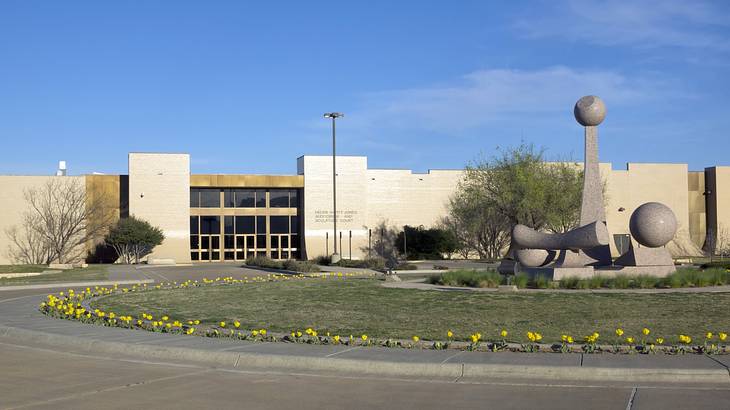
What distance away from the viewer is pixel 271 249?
63.5 m

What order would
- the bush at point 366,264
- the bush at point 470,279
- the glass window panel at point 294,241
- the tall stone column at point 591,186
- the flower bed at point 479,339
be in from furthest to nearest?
1. the glass window panel at point 294,241
2. the bush at point 366,264
3. the tall stone column at point 591,186
4. the bush at point 470,279
5. the flower bed at point 479,339

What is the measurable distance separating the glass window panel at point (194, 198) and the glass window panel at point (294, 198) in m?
7.57

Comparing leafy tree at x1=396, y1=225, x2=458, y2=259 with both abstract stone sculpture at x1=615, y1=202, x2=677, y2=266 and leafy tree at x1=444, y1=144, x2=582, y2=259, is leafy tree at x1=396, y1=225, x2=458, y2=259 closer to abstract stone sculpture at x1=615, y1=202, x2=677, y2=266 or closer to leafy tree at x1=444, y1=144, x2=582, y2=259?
leafy tree at x1=444, y1=144, x2=582, y2=259

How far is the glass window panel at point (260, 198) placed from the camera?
6356cm

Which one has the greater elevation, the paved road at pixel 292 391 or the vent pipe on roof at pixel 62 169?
the vent pipe on roof at pixel 62 169

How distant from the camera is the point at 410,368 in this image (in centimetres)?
1018

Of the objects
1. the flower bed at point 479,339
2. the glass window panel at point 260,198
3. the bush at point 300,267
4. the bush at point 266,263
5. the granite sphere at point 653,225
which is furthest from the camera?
the glass window panel at point 260,198

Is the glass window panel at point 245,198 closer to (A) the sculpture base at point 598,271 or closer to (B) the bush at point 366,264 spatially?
(B) the bush at point 366,264

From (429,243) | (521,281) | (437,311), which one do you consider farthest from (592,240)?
(429,243)

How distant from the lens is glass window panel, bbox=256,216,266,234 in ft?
208

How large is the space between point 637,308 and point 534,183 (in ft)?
122

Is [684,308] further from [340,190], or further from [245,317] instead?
[340,190]

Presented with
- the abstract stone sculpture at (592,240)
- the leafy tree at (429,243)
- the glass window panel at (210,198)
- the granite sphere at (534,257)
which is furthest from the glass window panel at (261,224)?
the granite sphere at (534,257)

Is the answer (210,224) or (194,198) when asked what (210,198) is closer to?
(194,198)
